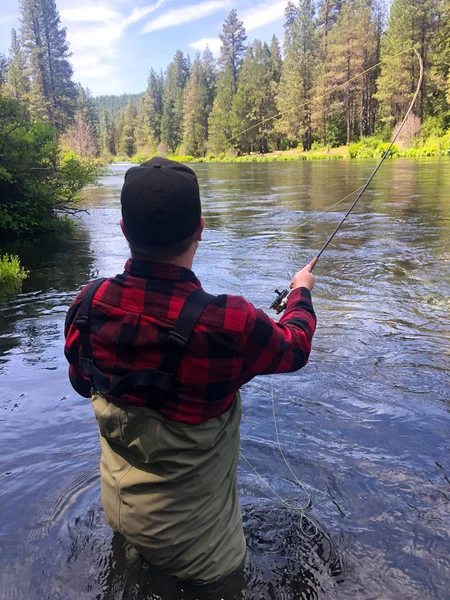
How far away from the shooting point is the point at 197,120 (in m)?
82.1

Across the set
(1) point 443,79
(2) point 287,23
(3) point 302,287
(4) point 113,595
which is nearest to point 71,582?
(4) point 113,595

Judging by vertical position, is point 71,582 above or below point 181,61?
below

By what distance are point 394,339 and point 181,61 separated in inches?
4399

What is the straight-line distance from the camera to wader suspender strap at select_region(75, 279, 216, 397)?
1624mm

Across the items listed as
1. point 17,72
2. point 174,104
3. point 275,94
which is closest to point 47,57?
point 17,72

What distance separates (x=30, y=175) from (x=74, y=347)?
11774mm

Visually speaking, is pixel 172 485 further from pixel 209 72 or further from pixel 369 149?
pixel 209 72

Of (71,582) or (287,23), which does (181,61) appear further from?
(71,582)

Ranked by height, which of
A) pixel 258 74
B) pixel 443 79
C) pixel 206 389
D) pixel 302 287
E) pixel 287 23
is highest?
pixel 287 23

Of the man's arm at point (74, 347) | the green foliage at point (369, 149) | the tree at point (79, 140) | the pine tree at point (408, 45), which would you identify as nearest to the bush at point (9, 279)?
the man's arm at point (74, 347)

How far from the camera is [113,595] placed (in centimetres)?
232

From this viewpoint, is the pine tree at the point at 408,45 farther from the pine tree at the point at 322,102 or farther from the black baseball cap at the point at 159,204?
the black baseball cap at the point at 159,204

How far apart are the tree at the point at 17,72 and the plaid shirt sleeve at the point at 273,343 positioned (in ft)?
164

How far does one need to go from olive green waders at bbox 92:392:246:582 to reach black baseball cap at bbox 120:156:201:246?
611 mm
